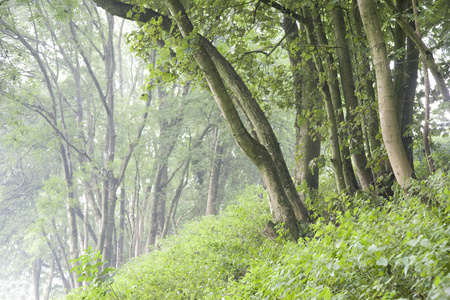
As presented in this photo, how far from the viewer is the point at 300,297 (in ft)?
8.77

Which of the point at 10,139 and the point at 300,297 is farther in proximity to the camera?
the point at 10,139

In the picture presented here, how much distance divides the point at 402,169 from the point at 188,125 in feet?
47.1

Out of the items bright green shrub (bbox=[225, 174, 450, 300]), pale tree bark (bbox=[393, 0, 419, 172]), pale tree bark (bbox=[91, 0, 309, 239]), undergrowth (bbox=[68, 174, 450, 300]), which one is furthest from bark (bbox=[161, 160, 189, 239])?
bright green shrub (bbox=[225, 174, 450, 300])

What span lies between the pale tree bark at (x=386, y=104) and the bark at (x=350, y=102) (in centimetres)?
129

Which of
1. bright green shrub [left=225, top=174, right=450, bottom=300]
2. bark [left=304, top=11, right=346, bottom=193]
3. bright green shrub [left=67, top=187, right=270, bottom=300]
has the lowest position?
bright green shrub [left=67, top=187, right=270, bottom=300]

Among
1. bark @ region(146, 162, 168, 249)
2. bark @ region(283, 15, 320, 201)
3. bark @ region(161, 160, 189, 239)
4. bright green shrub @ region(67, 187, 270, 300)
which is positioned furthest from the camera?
bark @ region(146, 162, 168, 249)

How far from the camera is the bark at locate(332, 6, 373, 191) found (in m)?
5.40

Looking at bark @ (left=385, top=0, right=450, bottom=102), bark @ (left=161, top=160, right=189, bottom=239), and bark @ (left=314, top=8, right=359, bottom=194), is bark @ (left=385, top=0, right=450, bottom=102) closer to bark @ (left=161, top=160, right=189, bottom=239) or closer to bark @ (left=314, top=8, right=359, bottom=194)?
bark @ (left=314, top=8, right=359, bottom=194)

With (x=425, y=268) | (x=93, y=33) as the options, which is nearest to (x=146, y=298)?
(x=425, y=268)

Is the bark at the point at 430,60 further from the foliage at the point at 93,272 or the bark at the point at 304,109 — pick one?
the foliage at the point at 93,272

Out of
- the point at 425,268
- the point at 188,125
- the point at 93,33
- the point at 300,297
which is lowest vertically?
the point at 300,297

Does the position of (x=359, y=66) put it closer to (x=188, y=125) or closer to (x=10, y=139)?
(x=188, y=125)

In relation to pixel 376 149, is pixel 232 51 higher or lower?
higher

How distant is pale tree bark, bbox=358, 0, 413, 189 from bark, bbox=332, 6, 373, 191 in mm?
1289
